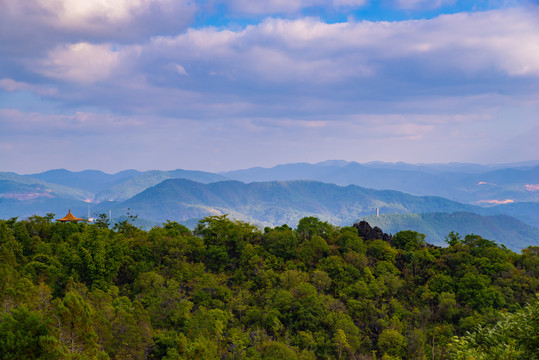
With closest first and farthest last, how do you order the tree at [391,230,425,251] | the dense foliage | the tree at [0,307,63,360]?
1. the tree at [0,307,63,360]
2. the dense foliage
3. the tree at [391,230,425,251]

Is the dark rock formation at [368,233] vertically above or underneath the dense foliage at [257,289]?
above

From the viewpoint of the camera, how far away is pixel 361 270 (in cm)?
6000

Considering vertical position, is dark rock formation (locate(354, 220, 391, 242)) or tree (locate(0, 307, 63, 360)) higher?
dark rock formation (locate(354, 220, 391, 242))

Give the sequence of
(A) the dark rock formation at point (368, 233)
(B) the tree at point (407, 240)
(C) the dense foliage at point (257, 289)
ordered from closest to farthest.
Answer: (C) the dense foliage at point (257, 289), (B) the tree at point (407, 240), (A) the dark rock formation at point (368, 233)

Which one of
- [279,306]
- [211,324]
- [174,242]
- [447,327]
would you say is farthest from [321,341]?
[174,242]

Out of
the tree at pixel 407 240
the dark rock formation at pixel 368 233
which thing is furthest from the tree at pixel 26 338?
the tree at pixel 407 240

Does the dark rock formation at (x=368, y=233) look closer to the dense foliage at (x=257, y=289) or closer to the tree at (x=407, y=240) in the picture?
the tree at (x=407, y=240)

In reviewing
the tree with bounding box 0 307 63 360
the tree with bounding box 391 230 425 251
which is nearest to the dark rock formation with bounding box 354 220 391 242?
the tree with bounding box 391 230 425 251

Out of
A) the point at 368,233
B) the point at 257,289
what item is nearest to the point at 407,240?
the point at 368,233

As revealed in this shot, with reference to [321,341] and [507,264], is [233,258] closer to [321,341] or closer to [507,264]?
[321,341]

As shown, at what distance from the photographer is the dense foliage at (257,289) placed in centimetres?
3644

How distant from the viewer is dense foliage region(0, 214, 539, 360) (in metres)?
36.4

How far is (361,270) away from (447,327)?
45.6 feet

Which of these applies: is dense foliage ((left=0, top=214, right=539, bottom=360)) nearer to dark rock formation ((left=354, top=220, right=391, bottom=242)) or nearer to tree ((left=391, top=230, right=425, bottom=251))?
tree ((left=391, top=230, right=425, bottom=251))
